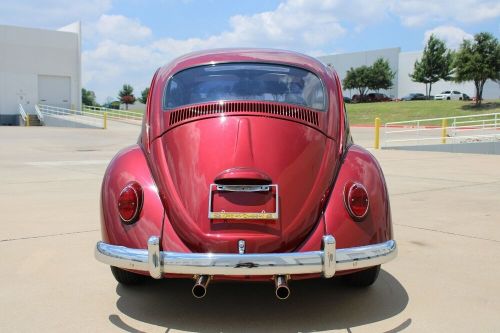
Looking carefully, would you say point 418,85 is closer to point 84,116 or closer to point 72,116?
point 84,116

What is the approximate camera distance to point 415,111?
146 ft

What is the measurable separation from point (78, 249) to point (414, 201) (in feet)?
15.5

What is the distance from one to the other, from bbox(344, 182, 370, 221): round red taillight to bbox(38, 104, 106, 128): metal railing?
106ft

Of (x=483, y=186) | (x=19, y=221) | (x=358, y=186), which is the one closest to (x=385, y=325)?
(x=358, y=186)

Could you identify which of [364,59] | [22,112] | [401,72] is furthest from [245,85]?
[364,59]

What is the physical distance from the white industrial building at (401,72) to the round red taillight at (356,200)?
218ft

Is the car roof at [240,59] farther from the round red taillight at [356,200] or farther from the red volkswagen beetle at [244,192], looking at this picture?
the round red taillight at [356,200]

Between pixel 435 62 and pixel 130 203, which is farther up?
pixel 435 62

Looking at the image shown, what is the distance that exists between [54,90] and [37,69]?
2.31 metres

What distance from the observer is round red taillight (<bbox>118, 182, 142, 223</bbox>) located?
124 inches

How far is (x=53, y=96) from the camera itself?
44344 millimetres

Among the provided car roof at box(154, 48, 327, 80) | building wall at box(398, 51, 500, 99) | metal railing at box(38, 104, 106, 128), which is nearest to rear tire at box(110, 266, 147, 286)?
car roof at box(154, 48, 327, 80)

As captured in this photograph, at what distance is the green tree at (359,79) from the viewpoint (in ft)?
228

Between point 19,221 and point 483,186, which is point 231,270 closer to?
point 19,221
